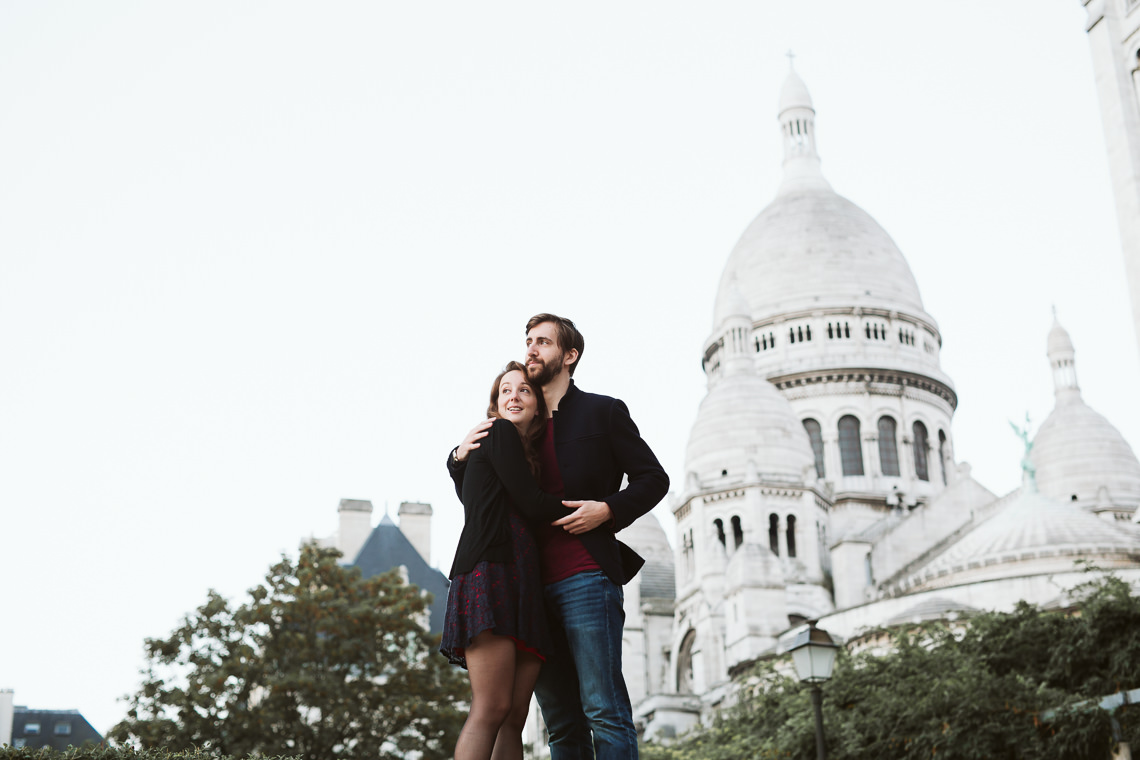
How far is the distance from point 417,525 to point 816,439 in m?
22.3

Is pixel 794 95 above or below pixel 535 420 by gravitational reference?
above

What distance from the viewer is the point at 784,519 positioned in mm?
62750

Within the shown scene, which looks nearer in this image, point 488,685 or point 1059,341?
point 488,685

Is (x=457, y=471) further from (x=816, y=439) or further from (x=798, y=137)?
(x=798, y=137)

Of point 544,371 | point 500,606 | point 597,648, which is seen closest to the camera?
point 500,606

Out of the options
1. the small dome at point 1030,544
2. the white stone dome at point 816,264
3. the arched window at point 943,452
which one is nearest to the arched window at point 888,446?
the arched window at point 943,452

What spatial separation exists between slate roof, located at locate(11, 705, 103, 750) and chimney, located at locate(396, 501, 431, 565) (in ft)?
52.1

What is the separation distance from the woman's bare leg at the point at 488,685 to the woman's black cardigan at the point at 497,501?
38 cm

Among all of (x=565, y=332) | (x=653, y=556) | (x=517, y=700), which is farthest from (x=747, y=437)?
(x=517, y=700)

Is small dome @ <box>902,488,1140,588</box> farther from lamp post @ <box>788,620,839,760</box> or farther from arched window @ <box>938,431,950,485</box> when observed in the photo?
lamp post @ <box>788,620,839,760</box>

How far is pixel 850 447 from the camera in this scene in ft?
243

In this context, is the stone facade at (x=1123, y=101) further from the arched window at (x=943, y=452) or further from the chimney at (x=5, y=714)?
the arched window at (x=943, y=452)

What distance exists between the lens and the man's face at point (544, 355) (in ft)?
24.0

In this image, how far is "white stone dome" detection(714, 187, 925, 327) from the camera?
7888 cm
